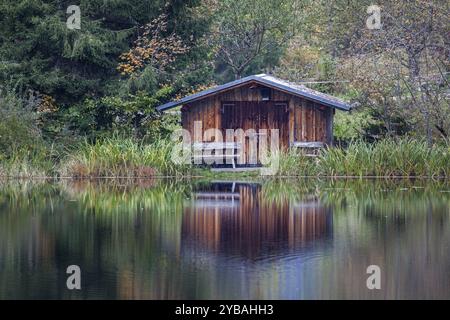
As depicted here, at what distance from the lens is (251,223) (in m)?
20.1

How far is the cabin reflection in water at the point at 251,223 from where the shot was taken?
17.3m

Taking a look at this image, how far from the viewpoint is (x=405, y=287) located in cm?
1348

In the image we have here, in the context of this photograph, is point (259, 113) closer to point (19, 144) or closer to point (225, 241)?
point (19, 144)

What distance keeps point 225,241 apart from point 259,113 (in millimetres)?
16032

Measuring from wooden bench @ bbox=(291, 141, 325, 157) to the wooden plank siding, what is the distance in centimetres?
19

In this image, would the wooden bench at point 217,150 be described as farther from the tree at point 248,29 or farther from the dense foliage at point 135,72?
the tree at point 248,29

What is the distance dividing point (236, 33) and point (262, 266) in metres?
33.7

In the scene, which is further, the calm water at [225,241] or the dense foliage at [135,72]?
the dense foliage at [135,72]

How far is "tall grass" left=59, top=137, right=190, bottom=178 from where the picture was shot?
3070 centimetres

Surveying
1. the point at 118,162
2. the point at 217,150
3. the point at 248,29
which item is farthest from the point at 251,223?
the point at 248,29

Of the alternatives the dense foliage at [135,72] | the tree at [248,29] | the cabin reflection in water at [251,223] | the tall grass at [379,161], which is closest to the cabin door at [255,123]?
the tall grass at [379,161]

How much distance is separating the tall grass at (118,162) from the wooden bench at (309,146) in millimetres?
4280

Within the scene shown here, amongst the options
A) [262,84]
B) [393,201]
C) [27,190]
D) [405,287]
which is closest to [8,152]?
[27,190]
